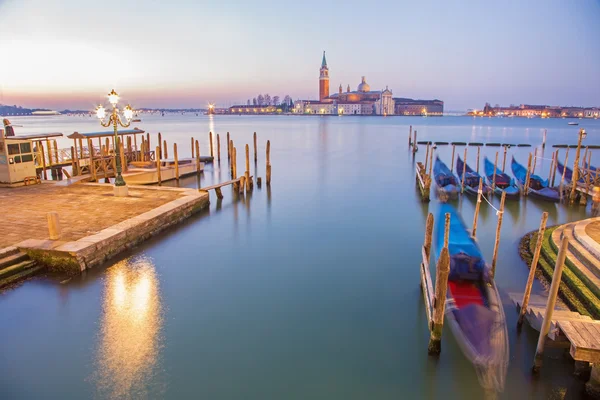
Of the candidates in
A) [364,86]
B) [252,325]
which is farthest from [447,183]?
[364,86]

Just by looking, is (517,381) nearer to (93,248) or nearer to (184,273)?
(184,273)

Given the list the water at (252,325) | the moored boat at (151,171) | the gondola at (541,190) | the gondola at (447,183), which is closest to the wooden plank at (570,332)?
the water at (252,325)

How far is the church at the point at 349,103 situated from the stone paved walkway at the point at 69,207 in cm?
12534

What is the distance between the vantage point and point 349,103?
435ft

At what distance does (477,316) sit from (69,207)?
8085 millimetres

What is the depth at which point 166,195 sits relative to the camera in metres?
10.3

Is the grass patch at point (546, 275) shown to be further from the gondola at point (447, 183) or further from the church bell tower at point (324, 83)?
the church bell tower at point (324, 83)

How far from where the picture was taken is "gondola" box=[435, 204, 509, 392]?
14.4 ft

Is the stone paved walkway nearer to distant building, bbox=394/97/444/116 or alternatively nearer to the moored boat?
the moored boat

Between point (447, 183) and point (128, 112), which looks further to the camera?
point (447, 183)

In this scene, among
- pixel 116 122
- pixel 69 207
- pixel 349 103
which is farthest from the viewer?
pixel 349 103

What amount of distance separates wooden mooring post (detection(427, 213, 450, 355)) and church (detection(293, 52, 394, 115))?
130 m

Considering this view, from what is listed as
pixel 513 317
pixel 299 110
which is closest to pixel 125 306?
pixel 513 317

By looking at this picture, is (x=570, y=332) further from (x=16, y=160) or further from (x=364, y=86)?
(x=364, y=86)
